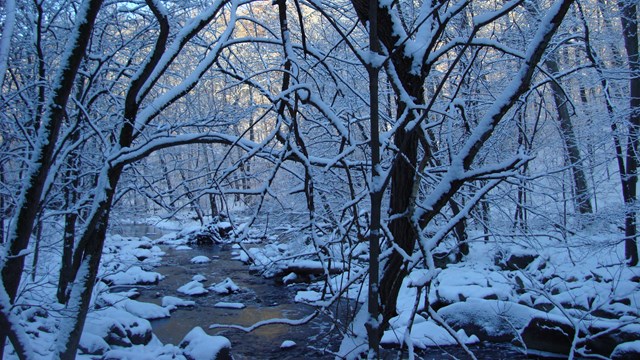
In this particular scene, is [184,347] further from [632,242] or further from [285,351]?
[632,242]

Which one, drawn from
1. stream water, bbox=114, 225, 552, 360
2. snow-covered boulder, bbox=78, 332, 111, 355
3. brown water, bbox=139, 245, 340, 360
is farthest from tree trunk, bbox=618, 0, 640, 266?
snow-covered boulder, bbox=78, 332, 111, 355

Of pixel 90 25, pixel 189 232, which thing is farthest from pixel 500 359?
pixel 189 232

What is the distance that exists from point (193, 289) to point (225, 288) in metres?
0.85

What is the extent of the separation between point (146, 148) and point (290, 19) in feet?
28.2

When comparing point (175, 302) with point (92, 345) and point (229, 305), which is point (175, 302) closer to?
point (229, 305)

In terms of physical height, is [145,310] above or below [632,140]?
below

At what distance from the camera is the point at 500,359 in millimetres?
7785

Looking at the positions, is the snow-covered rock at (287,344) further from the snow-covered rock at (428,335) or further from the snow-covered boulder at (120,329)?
the snow-covered boulder at (120,329)

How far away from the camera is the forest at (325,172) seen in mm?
1728

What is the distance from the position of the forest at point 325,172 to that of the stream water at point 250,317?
0.37ft

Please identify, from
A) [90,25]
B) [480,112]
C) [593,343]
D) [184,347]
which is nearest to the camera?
[90,25]

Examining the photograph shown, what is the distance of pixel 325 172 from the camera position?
6.10 ft

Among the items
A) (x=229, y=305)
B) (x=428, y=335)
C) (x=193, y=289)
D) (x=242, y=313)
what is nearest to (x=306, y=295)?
(x=242, y=313)

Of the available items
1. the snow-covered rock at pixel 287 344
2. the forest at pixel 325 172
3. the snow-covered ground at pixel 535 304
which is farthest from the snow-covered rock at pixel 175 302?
the snow-covered rock at pixel 287 344
